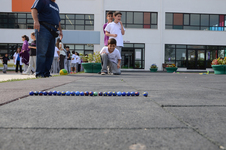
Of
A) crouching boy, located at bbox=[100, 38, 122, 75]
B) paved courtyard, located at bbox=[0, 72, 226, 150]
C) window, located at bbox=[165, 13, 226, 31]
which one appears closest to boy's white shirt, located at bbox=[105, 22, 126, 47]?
crouching boy, located at bbox=[100, 38, 122, 75]

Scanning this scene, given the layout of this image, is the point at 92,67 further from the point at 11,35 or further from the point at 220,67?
the point at 11,35

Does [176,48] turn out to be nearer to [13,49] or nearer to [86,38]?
[86,38]

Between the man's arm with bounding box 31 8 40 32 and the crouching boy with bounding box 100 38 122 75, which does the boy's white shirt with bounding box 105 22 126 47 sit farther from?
the man's arm with bounding box 31 8 40 32

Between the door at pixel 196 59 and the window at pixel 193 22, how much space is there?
8.27ft

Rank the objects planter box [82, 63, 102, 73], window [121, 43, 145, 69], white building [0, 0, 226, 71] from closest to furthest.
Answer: planter box [82, 63, 102, 73] < white building [0, 0, 226, 71] < window [121, 43, 145, 69]

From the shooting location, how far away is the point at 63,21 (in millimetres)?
21469

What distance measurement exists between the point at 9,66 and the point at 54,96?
21735mm

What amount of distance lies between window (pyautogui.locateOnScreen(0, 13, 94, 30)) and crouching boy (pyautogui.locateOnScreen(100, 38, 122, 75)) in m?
15.1

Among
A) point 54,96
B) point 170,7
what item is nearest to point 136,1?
point 170,7

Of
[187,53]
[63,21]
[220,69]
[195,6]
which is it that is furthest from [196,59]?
[63,21]

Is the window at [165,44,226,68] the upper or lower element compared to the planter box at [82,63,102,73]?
upper

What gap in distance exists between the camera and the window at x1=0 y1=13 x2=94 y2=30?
2142cm

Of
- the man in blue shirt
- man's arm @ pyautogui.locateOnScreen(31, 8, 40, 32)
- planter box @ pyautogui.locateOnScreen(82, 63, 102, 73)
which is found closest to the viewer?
man's arm @ pyautogui.locateOnScreen(31, 8, 40, 32)

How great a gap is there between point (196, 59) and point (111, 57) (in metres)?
17.3
